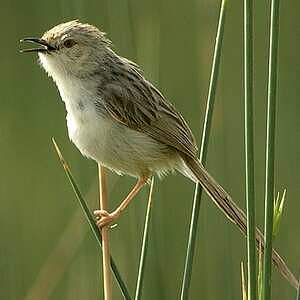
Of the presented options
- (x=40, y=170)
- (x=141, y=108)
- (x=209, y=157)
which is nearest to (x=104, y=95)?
(x=141, y=108)

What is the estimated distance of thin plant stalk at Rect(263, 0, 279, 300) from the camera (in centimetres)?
245

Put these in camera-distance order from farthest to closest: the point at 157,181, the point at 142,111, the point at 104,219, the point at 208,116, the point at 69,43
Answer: the point at 157,181 → the point at 142,111 → the point at 69,43 → the point at 104,219 → the point at 208,116

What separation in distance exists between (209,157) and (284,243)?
71 centimetres

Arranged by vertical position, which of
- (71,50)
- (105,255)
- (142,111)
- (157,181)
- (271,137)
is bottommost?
(157,181)

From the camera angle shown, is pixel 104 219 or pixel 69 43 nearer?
pixel 104 219

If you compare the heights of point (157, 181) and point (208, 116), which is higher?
point (208, 116)

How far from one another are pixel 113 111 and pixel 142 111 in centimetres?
14

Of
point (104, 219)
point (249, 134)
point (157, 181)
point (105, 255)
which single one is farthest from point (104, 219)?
point (157, 181)

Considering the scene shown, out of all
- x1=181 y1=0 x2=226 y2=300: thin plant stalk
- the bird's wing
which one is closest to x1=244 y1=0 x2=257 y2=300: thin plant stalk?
x1=181 y1=0 x2=226 y2=300: thin plant stalk

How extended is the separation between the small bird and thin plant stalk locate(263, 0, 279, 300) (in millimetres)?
994

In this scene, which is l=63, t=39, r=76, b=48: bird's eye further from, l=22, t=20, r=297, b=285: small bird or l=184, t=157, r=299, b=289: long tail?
l=184, t=157, r=299, b=289: long tail

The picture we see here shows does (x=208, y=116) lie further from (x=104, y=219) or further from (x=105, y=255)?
(x=104, y=219)

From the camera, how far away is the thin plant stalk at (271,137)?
8.02 ft

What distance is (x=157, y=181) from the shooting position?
4.75 metres
